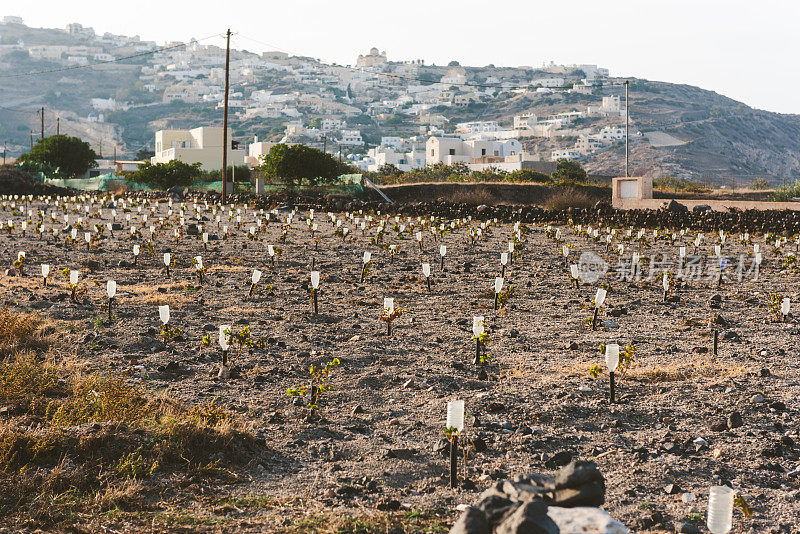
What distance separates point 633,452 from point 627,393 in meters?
1.30

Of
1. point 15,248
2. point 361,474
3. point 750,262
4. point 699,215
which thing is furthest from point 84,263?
point 699,215

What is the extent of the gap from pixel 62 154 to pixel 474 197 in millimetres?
42315

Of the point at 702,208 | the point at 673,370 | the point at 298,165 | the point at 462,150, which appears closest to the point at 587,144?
the point at 462,150

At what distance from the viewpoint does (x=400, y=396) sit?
20.6ft

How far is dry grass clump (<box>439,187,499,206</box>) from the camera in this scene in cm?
3230

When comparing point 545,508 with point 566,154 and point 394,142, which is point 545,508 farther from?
point 394,142

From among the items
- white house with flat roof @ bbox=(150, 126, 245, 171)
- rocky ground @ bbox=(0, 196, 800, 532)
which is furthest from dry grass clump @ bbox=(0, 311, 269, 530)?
white house with flat roof @ bbox=(150, 126, 245, 171)

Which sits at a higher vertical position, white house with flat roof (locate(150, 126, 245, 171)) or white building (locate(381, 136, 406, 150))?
white building (locate(381, 136, 406, 150))

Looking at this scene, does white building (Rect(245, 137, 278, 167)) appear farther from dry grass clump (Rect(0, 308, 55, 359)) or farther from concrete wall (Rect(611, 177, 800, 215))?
dry grass clump (Rect(0, 308, 55, 359))

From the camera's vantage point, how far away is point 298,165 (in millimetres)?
37500

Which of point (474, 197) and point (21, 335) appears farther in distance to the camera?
point (474, 197)

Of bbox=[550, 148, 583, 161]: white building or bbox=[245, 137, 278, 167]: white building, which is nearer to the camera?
bbox=[245, 137, 278, 167]: white building

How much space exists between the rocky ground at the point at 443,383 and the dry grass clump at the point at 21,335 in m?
0.32

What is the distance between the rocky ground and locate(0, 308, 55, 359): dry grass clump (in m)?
0.32
